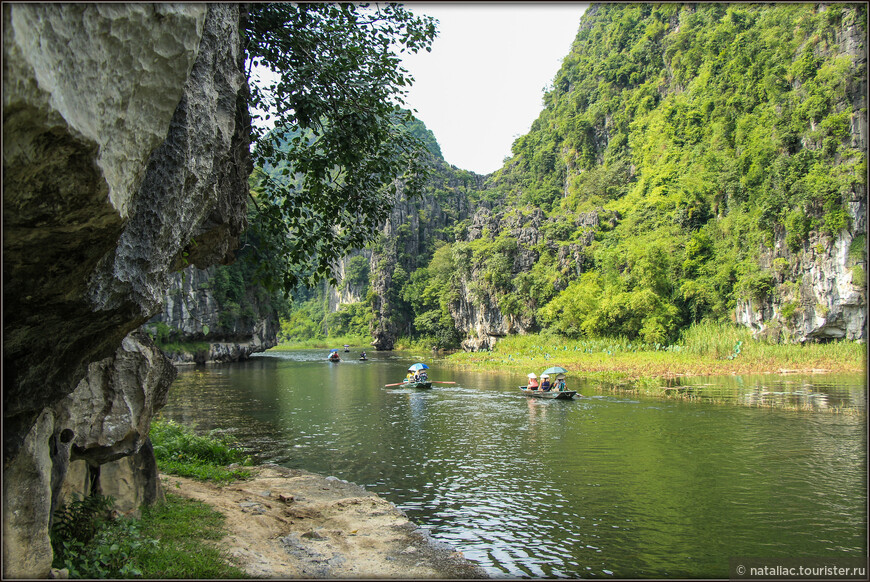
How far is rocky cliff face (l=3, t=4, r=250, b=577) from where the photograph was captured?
2.26m

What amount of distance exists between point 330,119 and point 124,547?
501 centimetres

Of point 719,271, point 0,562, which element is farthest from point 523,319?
point 0,562

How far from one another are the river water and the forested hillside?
8.99 metres

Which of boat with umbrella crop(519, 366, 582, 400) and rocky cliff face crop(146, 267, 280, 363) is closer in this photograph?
boat with umbrella crop(519, 366, 582, 400)

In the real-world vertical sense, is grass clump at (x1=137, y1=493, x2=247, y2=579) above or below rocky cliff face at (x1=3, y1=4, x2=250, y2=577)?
below

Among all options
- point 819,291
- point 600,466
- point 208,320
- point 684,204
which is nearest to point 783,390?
point 600,466

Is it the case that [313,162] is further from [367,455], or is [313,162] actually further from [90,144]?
[367,455]

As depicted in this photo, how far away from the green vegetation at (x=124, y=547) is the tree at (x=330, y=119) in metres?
3.04

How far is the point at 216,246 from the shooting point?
248 inches

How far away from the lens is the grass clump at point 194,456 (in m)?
9.86

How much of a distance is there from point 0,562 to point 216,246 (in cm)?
389

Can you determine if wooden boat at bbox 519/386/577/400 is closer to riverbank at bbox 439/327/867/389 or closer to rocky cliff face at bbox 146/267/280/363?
riverbank at bbox 439/327/867/389

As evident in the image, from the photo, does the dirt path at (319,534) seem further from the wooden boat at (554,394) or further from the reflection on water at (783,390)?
the reflection on water at (783,390)

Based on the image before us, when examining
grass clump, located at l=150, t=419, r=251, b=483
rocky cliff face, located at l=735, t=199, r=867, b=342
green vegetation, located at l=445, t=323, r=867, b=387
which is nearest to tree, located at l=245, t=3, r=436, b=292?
grass clump, located at l=150, t=419, r=251, b=483
